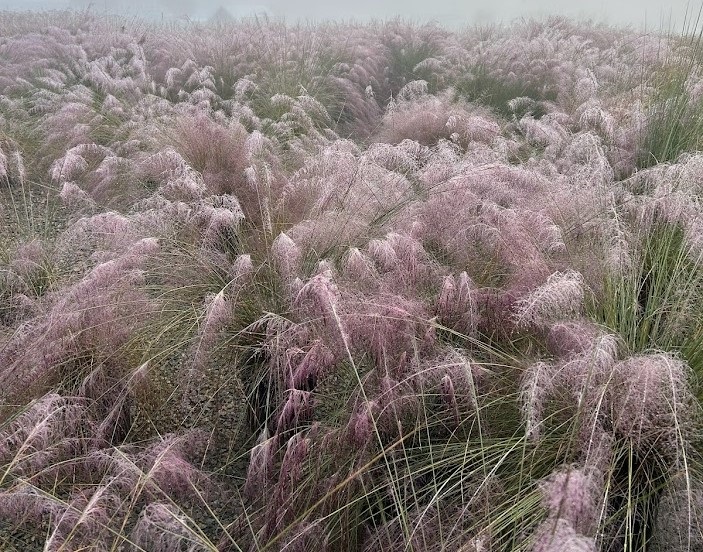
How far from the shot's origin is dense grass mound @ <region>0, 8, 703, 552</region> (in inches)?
55.1

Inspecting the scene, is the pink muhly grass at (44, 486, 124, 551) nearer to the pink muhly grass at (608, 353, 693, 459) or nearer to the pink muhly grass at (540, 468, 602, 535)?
the pink muhly grass at (540, 468, 602, 535)

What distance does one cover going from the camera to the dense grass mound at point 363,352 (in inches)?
55.1

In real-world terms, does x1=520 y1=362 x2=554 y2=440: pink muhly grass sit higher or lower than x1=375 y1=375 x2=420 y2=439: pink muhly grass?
higher

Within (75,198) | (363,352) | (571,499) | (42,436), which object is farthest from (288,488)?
(75,198)

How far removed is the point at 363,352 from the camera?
5.91 feet

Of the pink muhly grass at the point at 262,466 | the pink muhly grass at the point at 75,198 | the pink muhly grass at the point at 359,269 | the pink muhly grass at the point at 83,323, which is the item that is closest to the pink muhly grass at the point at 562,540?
the pink muhly grass at the point at 262,466

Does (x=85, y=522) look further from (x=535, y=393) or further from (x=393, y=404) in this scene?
(x=535, y=393)

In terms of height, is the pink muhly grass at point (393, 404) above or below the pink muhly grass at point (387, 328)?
below

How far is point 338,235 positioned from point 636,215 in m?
1.23

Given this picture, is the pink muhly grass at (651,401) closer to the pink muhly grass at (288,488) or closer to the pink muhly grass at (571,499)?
the pink muhly grass at (571,499)

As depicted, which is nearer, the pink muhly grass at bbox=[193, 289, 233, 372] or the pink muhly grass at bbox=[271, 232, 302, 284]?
the pink muhly grass at bbox=[193, 289, 233, 372]

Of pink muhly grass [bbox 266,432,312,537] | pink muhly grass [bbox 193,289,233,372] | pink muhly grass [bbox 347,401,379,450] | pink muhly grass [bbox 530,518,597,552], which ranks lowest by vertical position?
pink muhly grass [bbox 266,432,312,537]

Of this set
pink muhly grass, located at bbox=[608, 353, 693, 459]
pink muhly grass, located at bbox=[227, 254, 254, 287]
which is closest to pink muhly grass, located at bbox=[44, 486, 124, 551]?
pink muhly grass, located at bbox=[227, 254, 254, 287]

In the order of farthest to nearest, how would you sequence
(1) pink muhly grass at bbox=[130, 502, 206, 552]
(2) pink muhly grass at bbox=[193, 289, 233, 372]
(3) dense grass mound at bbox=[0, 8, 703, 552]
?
1. (2) pink muhly grass at bbox=[193, 289, 233, 372]
2. (3) dense grass mound at bbox=[0, 8, 703, 552]
3. (1) pink muhly grass at bbox=[130, 502, 206, 552]
